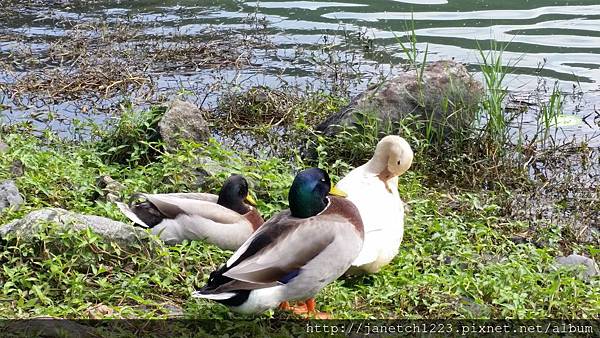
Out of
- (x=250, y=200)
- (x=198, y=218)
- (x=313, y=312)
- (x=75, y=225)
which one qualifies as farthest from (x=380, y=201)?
(x=75, y=225)

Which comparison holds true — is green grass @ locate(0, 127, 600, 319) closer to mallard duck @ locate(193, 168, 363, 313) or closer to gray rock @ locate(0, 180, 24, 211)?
gray rock @ locate(0, 180, 24, 211)

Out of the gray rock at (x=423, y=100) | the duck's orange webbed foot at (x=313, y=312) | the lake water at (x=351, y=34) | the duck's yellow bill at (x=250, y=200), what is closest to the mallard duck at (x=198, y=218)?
the duck's yellow bill at (x=250, y=200)

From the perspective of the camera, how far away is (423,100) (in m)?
7.98

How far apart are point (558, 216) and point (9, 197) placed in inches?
148

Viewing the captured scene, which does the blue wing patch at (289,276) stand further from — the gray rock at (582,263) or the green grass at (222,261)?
the gray rock at (582,263)

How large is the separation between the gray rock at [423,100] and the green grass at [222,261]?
1119 mm

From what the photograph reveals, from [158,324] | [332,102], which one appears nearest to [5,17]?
[332,102]

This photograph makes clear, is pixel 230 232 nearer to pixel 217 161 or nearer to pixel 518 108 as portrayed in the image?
pixel 217 161

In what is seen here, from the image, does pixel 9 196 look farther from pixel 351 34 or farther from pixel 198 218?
pixel 351 34

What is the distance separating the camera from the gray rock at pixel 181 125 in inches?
293

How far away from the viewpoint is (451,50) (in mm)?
10648

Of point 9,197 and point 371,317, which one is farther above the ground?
point 9,197

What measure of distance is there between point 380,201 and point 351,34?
18.1ft

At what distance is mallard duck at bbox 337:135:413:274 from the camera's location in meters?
5.47
